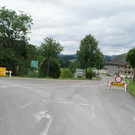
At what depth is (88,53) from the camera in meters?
51.1

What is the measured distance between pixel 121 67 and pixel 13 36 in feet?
228

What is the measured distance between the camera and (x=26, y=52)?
3819 cm

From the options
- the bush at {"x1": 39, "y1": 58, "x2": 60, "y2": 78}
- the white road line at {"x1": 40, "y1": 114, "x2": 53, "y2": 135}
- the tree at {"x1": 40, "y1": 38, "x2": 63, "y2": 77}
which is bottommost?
the white road line at {"x1": 40, "y1": 114, "x2": 53, "y2": 135}

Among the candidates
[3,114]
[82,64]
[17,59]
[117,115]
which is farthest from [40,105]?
[82,64]

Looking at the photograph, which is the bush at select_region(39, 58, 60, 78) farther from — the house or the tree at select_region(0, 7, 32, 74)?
the house

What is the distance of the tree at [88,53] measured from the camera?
166 ft

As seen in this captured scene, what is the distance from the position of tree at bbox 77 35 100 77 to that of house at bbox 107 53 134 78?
40494mm

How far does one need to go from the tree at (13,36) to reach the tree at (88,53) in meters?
18.5

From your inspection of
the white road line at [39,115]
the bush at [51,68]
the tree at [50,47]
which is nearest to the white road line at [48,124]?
the white road line at [39,115]

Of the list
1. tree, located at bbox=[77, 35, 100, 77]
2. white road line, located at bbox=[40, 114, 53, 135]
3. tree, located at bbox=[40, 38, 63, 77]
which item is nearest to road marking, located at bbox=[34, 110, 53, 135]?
white road line, located at bbox=[40, 114, 53, 135]

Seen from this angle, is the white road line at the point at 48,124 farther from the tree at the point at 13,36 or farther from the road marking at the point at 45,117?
the tree at the point at 13,36

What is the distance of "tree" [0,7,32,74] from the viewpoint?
34219 mm

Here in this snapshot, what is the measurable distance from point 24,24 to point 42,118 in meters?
32.9

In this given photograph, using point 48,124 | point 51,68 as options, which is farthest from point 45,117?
point 51,68
